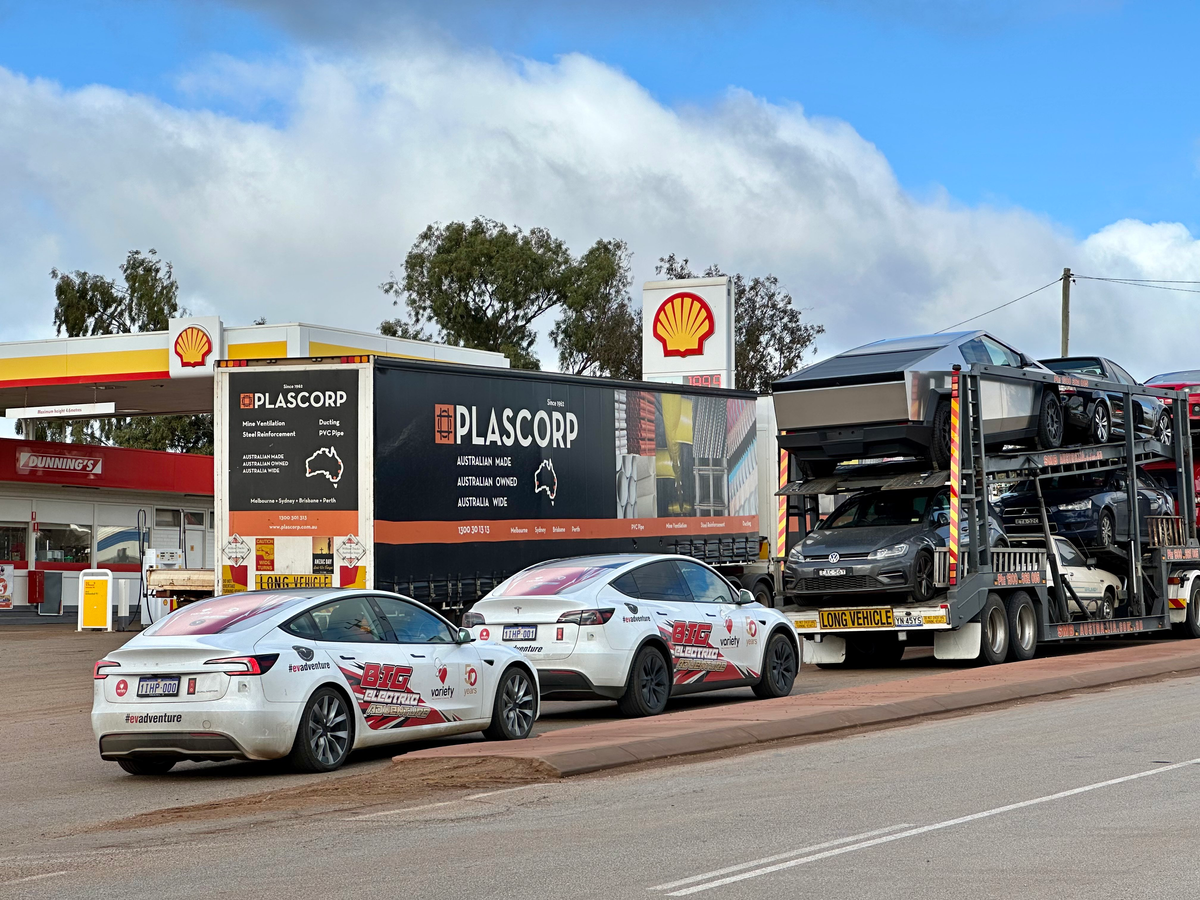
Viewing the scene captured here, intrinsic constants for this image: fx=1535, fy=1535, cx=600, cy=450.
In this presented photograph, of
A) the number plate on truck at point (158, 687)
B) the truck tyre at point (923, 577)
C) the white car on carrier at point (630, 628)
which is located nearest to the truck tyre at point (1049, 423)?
the truck tyre at point (923, 577)

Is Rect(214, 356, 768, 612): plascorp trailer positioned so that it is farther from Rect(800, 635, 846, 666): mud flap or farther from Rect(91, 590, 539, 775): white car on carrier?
Rect(91, 590, 539, 775): white car on carrier

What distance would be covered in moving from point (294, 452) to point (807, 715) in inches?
310

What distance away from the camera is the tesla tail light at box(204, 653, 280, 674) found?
10734mm

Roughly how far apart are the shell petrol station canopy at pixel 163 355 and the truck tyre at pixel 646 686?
16.8 meters

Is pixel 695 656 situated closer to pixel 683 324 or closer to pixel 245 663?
pixel 245 663

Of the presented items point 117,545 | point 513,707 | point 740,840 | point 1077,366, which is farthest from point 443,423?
point 117,545

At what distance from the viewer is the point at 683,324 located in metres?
31.8

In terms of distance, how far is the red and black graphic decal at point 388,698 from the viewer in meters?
11.5

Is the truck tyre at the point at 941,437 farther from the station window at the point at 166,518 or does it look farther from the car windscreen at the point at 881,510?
the station window at the point at 166,518

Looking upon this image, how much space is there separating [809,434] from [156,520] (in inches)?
1053

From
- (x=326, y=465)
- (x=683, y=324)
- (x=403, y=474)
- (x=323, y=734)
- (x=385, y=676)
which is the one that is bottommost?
(x=323, y=734)

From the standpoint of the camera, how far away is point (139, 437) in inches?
2574

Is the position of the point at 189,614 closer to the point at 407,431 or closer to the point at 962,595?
the point at 407,431

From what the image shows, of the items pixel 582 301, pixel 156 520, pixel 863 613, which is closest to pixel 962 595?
pixel 863 613
